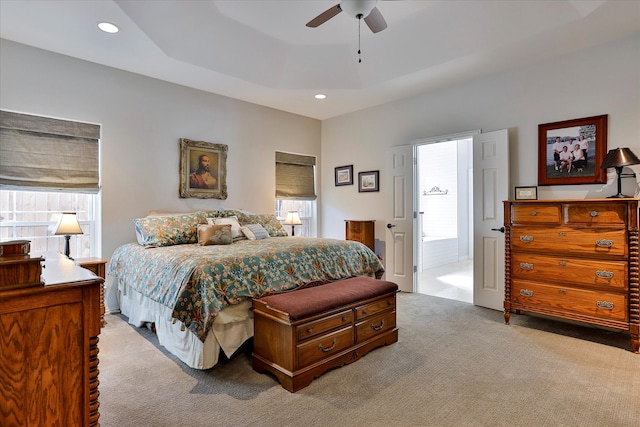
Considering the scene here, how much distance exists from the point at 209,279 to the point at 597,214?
3.20 metres

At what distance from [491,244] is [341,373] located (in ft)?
8.46

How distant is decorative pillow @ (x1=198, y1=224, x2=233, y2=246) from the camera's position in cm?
352

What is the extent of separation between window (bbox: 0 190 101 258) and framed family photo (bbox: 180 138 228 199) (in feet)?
3.47

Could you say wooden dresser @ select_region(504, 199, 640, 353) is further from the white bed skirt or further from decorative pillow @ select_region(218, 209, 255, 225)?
decorative pillow @ select_region(218, 209, 255, 225)

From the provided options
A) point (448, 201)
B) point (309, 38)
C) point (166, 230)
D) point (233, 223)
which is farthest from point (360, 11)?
point (448, 201)

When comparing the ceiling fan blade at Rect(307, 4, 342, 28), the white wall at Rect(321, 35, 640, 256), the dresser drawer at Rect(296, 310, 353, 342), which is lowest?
the dresser drawer at Rect(296, 310, 353, 342)

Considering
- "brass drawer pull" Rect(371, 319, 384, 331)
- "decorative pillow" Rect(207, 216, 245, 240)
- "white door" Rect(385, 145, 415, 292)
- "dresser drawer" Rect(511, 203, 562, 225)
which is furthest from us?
"white door" Rect(385, 145, 415, 292)

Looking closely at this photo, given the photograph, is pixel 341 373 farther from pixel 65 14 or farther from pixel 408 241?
pixel 65 14

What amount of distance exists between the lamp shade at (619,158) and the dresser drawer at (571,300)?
115 centimetres

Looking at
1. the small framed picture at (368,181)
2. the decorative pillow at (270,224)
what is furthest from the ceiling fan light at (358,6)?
the small framed picture at (368,181)

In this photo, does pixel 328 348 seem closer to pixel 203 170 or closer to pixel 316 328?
pixel 316 328

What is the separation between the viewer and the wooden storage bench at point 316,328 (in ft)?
7.32

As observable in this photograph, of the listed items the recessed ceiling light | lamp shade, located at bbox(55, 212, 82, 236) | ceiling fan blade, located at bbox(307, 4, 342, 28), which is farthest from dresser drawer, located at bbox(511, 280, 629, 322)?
the recessed ceiling light

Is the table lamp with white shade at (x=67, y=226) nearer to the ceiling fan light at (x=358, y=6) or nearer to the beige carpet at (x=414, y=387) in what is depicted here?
the beige carpet at (x=414, y=387)
